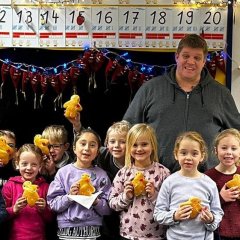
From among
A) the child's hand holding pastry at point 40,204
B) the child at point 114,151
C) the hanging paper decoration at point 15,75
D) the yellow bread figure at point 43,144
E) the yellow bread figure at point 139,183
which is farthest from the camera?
the hanging paper decoration at point 15,75

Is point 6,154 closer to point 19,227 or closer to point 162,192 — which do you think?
point 19,227

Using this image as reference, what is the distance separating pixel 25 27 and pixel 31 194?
2.00m

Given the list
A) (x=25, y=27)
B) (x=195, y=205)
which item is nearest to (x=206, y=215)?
(x=195, y=205)

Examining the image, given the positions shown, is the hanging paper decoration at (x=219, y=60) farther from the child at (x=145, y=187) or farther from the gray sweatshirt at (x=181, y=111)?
the child at (x=145, y=187)

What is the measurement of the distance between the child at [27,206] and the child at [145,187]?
20.3 inches

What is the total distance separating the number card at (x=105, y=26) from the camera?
4484 mm

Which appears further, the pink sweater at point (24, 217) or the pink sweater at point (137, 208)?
the pink sweater at point (24, 217)

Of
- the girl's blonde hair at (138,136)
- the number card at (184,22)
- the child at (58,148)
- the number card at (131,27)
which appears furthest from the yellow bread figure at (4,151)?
the number card at (184,22)

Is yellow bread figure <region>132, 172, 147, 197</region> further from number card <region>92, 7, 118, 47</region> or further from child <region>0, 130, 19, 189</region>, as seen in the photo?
number card <region>92, 7, 118, 47</region>

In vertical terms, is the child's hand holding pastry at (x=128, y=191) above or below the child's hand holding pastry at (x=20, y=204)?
above

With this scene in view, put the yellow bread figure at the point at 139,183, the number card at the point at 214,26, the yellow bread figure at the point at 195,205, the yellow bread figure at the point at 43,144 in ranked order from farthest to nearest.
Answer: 1. the number card at the point at 214,26
2. the yellow bread figure at the point at 43,144
3. the yellow bread figure at the point at 139,183
4. the yellow bread figure at the point at 195,205

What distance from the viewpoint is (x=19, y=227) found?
10.5 ft

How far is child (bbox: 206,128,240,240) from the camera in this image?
2967 millimetres

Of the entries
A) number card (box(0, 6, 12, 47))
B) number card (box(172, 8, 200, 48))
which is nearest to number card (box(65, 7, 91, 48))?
number card (box(0, 6, 12, 47))
